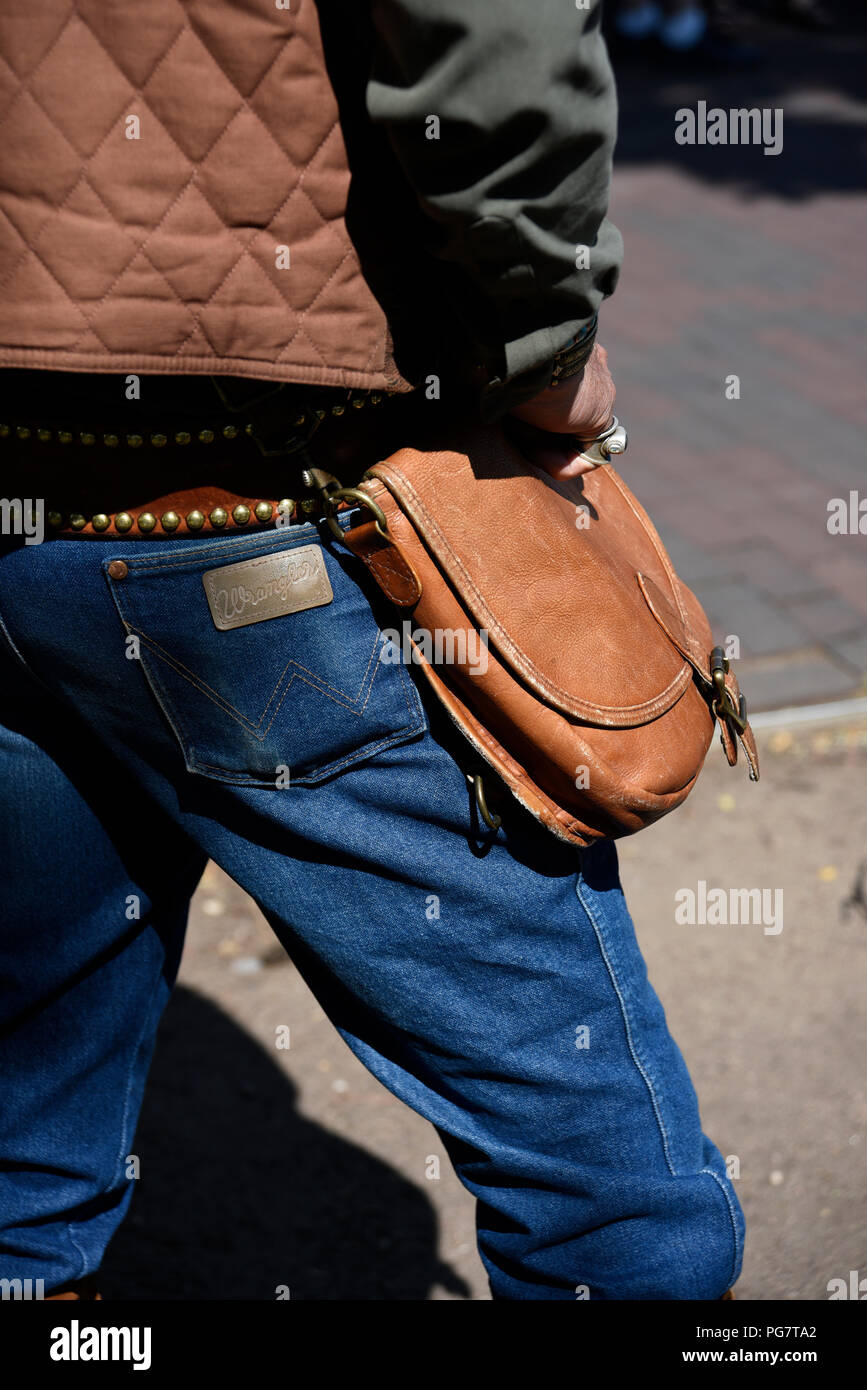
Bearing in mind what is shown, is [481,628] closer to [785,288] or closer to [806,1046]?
[806,1046]

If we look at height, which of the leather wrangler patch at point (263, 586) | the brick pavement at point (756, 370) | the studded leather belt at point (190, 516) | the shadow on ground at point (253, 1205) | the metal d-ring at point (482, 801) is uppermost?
the brick pavement at point (756, 370)

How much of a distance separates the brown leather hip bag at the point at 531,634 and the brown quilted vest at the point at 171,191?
14 cm

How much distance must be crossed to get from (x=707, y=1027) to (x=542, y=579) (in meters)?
1.40

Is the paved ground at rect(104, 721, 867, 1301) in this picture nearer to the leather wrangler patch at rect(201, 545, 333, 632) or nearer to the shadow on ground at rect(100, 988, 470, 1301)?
the shadow on ground at rect(100, 988, 470, 1301)

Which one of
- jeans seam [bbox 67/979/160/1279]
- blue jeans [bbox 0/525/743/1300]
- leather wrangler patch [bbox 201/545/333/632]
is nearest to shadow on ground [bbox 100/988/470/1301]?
jeans seam [bbox 67/979/160/1279]

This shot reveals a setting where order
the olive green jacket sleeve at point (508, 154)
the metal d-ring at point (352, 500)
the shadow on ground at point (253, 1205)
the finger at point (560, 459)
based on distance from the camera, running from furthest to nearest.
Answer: the shadow on ground at point (253, 1205) < the finger at point (560, 459) < the metal d-ring at point (352, 500) < the olive green jacket sleeve at point (508, 154)

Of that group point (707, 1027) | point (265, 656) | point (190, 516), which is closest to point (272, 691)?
point (265, 656)

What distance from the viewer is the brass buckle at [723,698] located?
1.30m

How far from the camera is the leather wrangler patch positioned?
3.60 ft

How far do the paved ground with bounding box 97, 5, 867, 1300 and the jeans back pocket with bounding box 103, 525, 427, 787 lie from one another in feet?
3.71

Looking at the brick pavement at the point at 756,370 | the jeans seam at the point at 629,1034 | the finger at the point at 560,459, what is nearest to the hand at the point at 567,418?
the finger at the point at 560,459

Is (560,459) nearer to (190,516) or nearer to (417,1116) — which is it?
(190,516)

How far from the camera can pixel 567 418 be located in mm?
1178

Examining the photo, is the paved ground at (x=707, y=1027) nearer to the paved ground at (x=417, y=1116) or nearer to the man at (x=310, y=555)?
the paved ground at (x=417, y=1116)
